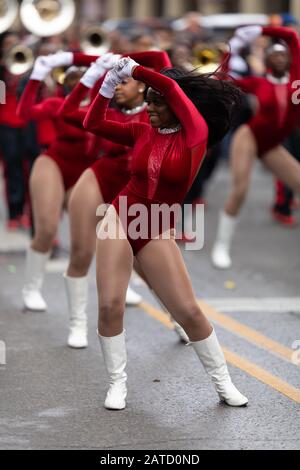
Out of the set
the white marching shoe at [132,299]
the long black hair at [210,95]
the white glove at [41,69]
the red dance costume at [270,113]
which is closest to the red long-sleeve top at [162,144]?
the long black hair at [210,95]

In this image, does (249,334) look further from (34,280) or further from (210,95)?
(210,95)

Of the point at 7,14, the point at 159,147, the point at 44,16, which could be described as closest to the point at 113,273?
the point at 159,147

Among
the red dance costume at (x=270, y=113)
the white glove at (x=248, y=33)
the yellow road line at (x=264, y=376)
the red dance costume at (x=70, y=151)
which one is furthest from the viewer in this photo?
the red dance costume at (x=270, y=113)

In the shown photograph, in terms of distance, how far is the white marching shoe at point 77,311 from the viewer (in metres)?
7.36

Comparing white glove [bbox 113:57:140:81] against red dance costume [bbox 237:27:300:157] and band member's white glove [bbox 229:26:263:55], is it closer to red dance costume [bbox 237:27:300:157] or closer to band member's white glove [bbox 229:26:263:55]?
band member's white glove [bbox 229:26:263:55]

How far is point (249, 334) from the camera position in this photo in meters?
7.77

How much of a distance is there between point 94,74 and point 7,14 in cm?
648

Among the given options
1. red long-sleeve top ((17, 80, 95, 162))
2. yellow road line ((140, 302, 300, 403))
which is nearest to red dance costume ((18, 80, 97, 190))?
red long-sleeve top ((17, 80, 95, 162))

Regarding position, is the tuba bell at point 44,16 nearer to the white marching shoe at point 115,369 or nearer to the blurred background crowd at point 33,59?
the blurred background crowd at point 33,59

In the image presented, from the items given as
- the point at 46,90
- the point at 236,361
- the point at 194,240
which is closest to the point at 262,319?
the point at 236,361

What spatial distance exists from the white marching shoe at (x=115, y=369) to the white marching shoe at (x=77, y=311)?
1313mm

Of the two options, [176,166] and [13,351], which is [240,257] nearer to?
[13,351]

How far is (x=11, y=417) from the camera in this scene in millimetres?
5816

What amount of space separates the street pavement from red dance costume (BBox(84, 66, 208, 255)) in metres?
0.90
